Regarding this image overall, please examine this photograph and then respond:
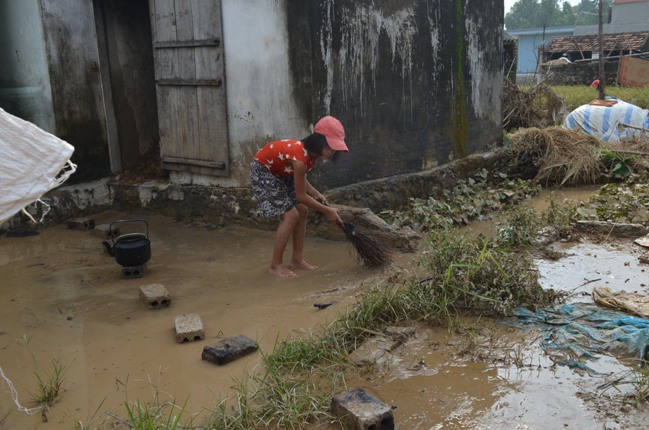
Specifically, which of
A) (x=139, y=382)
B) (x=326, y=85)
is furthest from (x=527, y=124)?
(x=139, y=382)


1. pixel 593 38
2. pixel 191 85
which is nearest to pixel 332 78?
pixel 191 85

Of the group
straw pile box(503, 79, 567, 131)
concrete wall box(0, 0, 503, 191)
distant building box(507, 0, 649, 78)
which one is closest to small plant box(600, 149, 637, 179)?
concrete wall box(0, 0, 503, 191)

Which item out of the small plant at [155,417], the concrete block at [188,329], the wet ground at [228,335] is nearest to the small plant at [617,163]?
the wet ground at [228,335]

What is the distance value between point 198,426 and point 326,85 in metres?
4.35

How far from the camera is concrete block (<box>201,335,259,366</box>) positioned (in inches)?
149

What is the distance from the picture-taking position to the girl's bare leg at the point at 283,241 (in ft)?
18.0

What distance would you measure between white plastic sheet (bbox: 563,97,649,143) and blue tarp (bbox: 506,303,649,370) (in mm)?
8281

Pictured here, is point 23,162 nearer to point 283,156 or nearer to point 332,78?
point 283,156

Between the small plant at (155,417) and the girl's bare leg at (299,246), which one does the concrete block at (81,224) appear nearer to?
the girl's bare leg at (299,246)

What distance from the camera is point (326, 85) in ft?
21.7

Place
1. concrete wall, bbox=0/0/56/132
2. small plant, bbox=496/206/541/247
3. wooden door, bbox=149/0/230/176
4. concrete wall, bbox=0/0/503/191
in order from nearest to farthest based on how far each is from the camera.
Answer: small plant, bbox=496/206/541/247 → concrete wall, bbox=0/0/503/191 → wooden door, bbox=149/0/230/176 → concrete wall, bbox=0/0/56/132

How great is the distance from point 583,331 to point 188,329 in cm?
259

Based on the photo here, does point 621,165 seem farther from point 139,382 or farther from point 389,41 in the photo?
point 139,382

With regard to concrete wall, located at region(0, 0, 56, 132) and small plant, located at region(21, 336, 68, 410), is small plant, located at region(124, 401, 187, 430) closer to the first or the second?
small plant, located at region(21, 336, 68, 410)
